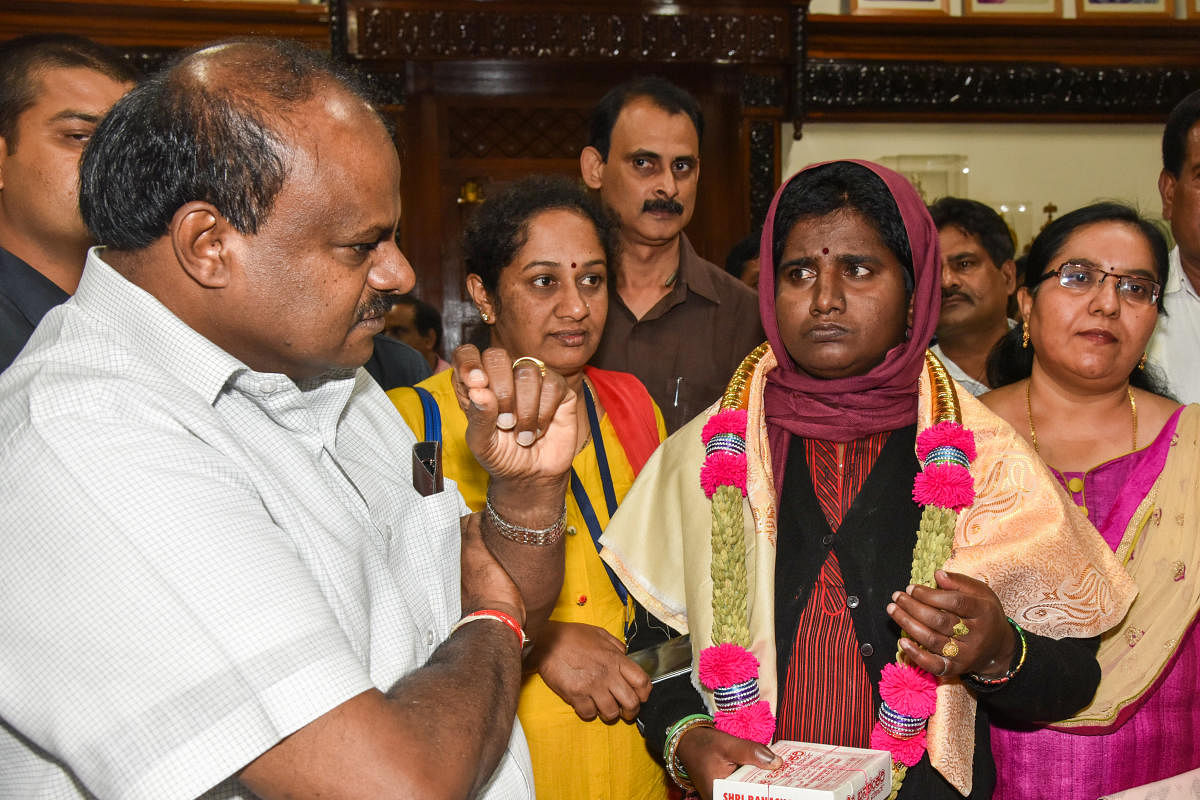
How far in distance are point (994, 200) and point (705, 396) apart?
4360 millimetres

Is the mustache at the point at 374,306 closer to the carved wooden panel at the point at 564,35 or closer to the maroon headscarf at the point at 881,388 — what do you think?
the maroon headscarf at the point at 881,388

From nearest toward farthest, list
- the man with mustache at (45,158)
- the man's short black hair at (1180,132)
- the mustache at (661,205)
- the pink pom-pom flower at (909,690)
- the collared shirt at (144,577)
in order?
A: the collared shirt at (144,577) → the pink pom-pom flower at (909,690) → the man with mustache at (45,158) → the man's short black hair at (1180,132) → the mustache at (661,205)

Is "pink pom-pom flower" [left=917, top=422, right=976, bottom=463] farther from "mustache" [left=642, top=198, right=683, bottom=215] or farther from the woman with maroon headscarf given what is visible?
"mustache" [left=642, top=198, right=683, bottom=215]

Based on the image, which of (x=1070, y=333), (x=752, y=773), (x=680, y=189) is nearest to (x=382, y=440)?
(x=752, y=773)

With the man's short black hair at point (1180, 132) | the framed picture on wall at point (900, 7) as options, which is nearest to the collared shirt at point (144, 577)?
the man's short black hair at point (1180, 132)

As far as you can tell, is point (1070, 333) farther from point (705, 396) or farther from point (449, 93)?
point (449, 93)

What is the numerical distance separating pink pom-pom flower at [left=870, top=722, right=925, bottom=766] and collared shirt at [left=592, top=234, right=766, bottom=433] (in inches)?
66.4

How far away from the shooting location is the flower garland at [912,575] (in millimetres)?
1945

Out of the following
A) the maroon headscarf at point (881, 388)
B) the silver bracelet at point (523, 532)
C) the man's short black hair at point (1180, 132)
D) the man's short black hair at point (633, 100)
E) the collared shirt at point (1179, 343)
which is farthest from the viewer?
the man's short black hair at point (633, 100)

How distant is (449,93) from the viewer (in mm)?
6410

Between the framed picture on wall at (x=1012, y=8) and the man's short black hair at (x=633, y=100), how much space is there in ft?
12.1

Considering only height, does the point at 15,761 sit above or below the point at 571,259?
below

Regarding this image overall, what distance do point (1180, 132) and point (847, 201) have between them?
6.52ft

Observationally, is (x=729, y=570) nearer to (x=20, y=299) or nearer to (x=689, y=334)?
(x=689, y=334)
